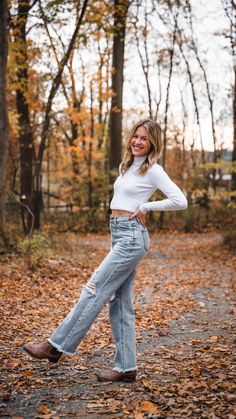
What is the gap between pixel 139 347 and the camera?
570cm

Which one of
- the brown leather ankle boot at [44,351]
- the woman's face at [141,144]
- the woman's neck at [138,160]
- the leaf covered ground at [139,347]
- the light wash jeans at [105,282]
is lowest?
the leaf covered ground at [139,347]

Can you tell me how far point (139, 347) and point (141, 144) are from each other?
258 centimetres

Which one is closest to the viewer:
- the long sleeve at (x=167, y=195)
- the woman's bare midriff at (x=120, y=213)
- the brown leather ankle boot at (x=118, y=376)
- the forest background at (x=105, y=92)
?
the long sleeve at (x=167, y=195)

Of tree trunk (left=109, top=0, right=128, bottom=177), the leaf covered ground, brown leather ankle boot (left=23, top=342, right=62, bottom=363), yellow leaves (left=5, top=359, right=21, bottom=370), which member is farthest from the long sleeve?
tree trunk (left=109, top=0, right=128, bottom=177)

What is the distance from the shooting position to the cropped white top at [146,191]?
4.07 metres

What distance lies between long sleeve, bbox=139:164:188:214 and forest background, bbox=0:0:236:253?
8.86 meters

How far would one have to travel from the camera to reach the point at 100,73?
918 inches

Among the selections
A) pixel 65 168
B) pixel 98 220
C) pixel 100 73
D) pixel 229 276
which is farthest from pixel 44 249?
pixel 65 168

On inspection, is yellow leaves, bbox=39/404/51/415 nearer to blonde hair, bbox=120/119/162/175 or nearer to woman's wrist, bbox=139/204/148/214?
woman's wrist, bbox=139/204/148/214

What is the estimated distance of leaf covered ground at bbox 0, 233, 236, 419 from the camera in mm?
3748

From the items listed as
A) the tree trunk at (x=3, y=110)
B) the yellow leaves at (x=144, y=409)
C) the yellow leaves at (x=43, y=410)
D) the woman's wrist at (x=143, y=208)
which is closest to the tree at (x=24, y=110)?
the tree trunk at (x=3, y=110)

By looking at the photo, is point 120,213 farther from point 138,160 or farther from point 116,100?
point 116,100

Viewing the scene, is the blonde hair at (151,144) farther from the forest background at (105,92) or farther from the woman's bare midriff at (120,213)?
the forest background at (105,92)

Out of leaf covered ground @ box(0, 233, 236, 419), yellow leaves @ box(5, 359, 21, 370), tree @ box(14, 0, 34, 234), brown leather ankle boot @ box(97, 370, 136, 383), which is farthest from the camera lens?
tree @ box(14, 0, 34, 234)
